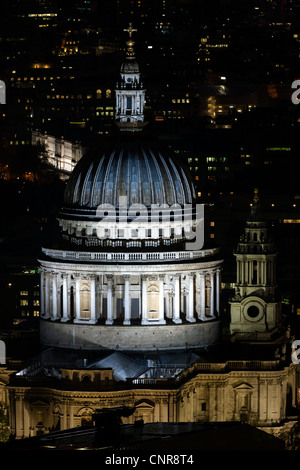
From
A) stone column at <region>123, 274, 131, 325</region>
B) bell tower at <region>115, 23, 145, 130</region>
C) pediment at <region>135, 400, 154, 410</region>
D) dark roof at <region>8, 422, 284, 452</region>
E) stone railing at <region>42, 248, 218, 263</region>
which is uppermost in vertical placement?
bell tower at <region>115, 23, 145, 130</region>

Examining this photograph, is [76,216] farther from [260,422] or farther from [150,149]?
[260,422]

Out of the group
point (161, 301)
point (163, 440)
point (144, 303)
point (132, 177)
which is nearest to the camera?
point (163, 440)

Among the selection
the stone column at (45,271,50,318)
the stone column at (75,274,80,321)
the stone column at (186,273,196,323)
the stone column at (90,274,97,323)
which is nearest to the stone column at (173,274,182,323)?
the stone column at (186,273,196,323)

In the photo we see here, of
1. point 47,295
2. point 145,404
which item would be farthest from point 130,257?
point 145,404

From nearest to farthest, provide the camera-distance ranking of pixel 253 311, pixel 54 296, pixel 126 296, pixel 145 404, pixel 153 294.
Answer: pixel 145 404 → pixel 126 296 → pixel 153 294 → pixel 54 296 → pixel 253 311

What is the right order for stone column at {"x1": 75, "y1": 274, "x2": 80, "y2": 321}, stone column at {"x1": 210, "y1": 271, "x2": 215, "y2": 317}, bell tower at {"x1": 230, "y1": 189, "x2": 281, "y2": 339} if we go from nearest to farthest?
stone column at {"x1": 75, "y1": 274, "x2": 80, "y2": 321} < stone column at {"x1": 210, "y1": 271, "x2": 215, "y2": 317} < bell tower at {"x1": 230, "y1": 189, "x2": 281, "y2": 339}

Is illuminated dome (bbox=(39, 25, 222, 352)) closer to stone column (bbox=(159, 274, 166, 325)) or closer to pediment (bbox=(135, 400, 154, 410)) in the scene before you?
stone column (bbox=(159, 274, 166, 325))

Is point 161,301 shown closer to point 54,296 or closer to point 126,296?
point 126,296

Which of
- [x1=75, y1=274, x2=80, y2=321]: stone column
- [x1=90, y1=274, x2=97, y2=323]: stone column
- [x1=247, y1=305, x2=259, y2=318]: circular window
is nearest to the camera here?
[x1=90, y1=274, x2=97, y2=323]: stone column

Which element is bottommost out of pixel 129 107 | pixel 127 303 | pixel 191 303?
pixel 191 303
